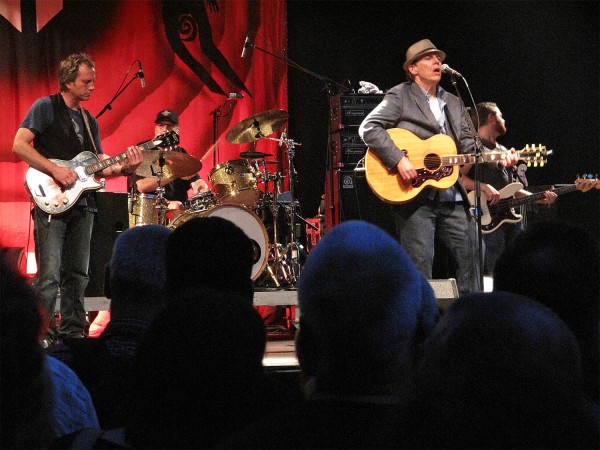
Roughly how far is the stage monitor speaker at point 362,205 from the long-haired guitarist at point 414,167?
799 mm

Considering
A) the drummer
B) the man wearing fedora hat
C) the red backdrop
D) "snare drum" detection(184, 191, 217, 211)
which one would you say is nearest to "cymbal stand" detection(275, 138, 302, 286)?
"snare drum" detection(184, 191, 217, 211)

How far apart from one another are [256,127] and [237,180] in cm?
64

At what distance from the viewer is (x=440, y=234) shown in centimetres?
613

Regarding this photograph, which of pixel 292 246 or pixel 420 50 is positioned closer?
pixel 420 50

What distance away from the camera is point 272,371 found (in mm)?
4500

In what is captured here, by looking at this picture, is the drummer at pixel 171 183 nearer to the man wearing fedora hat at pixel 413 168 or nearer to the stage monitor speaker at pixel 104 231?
the stage monitor speaker at pixel 104 231

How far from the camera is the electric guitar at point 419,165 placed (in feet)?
19.5

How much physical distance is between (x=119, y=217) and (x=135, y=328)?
4984 mm

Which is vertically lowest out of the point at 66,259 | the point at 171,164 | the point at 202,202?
the point at 66,259

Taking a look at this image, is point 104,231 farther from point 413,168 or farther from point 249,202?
point 413,168

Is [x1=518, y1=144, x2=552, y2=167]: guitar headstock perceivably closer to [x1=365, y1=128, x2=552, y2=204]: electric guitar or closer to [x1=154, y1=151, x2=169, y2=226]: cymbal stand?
[x1=365, y1=128, x2=552, y2=204]: electric guitar

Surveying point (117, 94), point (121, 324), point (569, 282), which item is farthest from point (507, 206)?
point (569, 282)

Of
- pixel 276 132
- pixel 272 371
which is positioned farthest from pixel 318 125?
pixel 272 371

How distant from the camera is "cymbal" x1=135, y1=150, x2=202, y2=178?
7883mm
